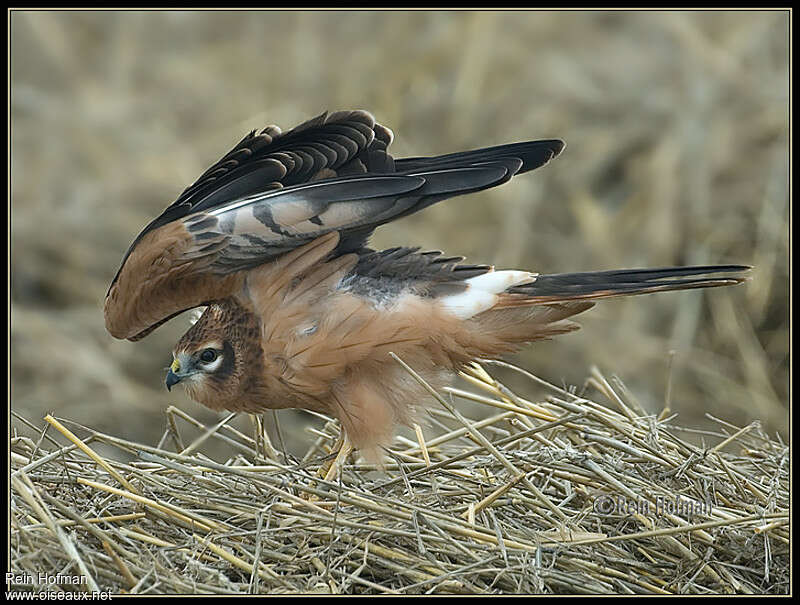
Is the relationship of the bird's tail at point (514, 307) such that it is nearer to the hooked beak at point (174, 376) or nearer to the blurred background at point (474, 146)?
the hooked beak at point (174, 376)

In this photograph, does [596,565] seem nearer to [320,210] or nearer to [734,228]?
[320,210]

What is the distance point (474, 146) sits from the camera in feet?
23.5

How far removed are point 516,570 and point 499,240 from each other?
13.3 feet

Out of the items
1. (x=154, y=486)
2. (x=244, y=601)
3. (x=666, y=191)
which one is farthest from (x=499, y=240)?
(x=244, y=601)

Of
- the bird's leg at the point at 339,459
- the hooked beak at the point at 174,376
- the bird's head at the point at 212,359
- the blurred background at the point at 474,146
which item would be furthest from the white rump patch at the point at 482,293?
the blurred background at the point at 474,146

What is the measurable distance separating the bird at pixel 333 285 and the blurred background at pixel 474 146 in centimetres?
237

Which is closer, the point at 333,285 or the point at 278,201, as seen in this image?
the point at 278,201

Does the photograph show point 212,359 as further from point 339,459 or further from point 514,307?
point 514,307

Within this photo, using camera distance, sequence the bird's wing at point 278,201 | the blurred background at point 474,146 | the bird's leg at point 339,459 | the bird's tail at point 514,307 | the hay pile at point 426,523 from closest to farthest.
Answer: the hay pile at point 426,523
the bird's wing at point 278,201
the bird's tail at point 514,307
the bird's leg at point 339,459
the blurred background at point 474,146

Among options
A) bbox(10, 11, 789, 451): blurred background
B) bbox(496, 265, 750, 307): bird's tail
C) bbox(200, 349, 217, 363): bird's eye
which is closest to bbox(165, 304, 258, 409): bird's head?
bbox(200, 349, 217, 363): bird's eye

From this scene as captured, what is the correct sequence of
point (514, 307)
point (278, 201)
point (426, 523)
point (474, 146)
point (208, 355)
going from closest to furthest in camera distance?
point (426, 523), point (278, 201), point (514, 307), point (208, 355), point (474, 146)

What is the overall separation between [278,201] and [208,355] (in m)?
0.59

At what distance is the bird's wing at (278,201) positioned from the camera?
3.04 metres

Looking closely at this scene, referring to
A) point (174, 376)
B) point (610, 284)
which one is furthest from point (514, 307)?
point (174, 376)
